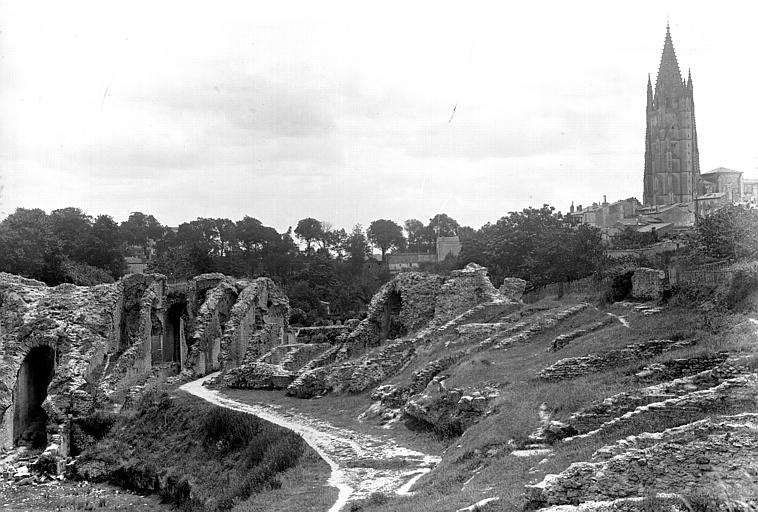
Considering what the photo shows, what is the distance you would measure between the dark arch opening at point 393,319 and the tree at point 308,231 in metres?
76.7

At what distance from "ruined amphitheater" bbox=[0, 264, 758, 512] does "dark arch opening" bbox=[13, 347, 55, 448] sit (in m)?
0.08

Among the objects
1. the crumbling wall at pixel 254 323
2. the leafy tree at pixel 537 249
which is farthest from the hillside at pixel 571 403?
the leafy tree at pixel 537 249

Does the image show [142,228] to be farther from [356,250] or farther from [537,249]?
[537,249]

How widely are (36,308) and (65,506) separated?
11728 mm

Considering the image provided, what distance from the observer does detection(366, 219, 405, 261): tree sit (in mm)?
122500

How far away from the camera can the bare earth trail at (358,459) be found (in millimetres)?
15461

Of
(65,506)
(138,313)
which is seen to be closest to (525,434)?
(65,506)

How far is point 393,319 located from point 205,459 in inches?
516

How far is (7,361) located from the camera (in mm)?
29188

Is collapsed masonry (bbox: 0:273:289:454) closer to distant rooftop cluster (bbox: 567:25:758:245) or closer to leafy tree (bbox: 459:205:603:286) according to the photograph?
leafy tree (bbox: 459:205:603:286)

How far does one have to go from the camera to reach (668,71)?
146 meters

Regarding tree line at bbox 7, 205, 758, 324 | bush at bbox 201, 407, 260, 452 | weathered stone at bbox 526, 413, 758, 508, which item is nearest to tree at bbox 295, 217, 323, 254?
tree line at bbox 7, 205, 758, 324

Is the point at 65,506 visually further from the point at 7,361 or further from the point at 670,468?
the point at 670,468

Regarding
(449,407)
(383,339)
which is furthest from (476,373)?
(383,339)
